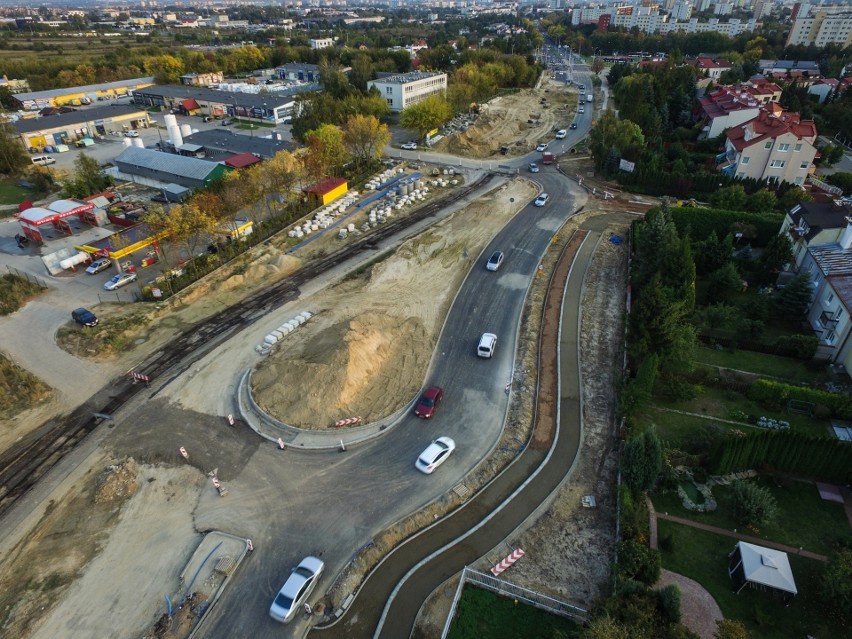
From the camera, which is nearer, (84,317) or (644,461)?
(644,461)

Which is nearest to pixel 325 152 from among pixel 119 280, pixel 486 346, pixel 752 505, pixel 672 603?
pixel 119 280

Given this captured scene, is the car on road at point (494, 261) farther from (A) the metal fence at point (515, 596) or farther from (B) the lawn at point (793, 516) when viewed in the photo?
(A) the metal fence at point (515, 596)

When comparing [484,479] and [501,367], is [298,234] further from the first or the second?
[484,479]

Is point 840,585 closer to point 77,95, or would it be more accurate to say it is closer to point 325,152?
point 325,152

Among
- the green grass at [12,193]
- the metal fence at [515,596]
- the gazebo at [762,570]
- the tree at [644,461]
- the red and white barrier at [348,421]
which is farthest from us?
the green grass at [12,193]

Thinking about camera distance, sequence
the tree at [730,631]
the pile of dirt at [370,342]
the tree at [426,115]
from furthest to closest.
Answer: the tree at [426,115] → the pile of dirt at [370,342] → the tree at [730,631]

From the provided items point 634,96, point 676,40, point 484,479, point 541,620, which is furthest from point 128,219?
point 676,40

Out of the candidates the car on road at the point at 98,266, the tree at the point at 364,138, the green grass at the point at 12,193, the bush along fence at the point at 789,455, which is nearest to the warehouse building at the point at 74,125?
the green grass at the point at 12,193
